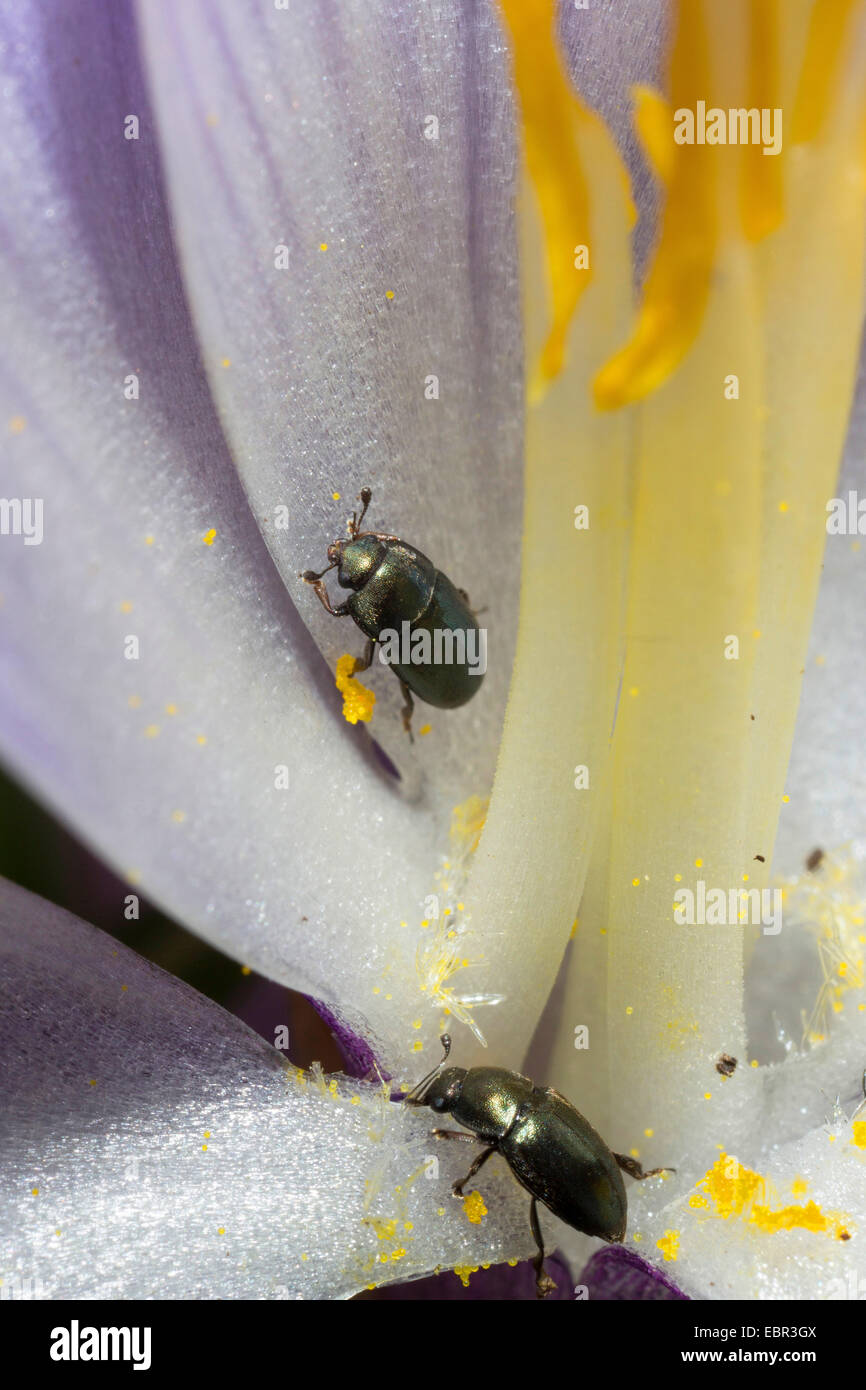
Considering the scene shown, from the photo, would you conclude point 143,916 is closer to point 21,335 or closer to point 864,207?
point 21,335

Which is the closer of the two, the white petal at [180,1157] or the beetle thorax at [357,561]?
the white petal at [180,1157]

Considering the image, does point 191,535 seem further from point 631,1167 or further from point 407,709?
point 631,1167

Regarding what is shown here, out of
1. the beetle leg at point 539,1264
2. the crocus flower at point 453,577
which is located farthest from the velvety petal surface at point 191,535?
the beetle leg at point 539,1264

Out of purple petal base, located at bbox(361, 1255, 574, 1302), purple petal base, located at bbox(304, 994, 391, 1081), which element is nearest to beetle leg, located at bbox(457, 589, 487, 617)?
purple petal base, located at bbox(304, 994, 391, 1081)

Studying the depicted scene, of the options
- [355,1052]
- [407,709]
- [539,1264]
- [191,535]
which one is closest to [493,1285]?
[539,1264]

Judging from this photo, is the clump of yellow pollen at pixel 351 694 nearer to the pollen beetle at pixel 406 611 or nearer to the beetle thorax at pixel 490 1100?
the pollen beetle at pixel 406 611

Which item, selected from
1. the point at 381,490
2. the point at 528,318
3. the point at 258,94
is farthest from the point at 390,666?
the point at 258,94
